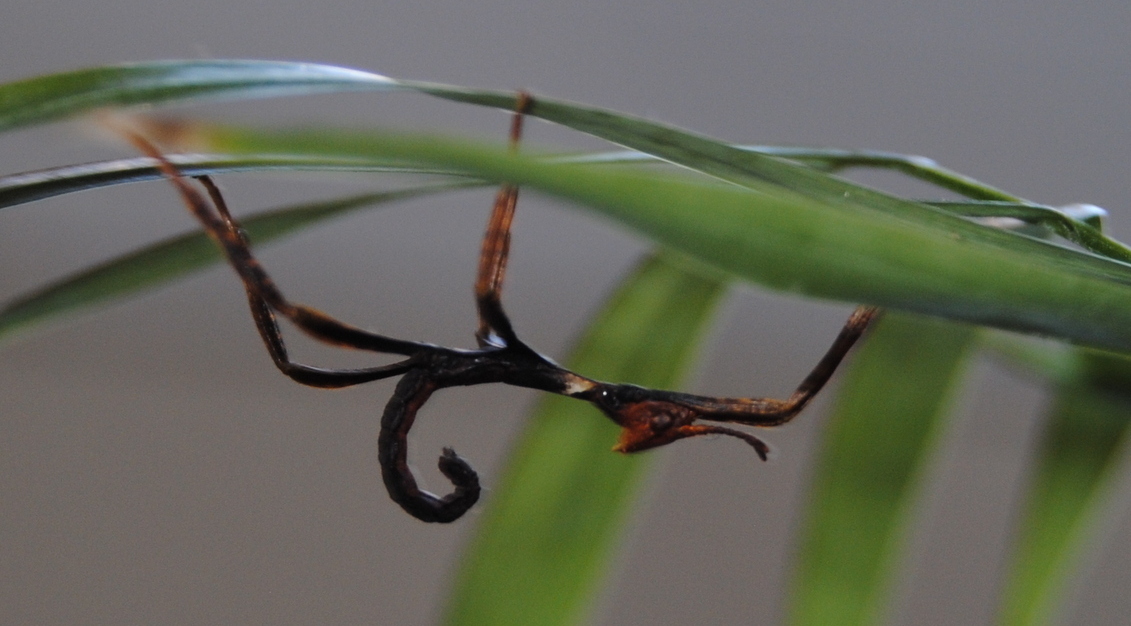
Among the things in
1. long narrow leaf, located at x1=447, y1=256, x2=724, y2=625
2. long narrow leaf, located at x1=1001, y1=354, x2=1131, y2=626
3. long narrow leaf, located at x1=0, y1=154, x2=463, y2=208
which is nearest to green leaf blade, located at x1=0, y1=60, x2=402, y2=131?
long narrow leaf, located at x1=0, y1=154, x2=463, y2=208

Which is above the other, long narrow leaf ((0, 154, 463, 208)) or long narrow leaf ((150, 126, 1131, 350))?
long narrow leaf ((150, 126, 1131, 350))

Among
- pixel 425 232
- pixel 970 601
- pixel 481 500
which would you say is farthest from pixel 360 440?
pixel 970 601

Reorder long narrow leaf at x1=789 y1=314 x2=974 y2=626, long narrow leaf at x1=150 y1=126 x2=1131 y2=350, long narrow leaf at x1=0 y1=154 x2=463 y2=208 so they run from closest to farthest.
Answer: long narrow leaf at x1=150 y1=126 x2=1131 y2=350 < long narrow leaf at x1=0 y1=154 x2=463 y2=208 < long narrow leaf at x1=789 y1=314 x2=974 y2=626

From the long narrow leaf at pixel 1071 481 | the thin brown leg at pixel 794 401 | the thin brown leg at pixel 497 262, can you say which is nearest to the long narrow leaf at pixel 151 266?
the thin brown leg at pixel 497 262

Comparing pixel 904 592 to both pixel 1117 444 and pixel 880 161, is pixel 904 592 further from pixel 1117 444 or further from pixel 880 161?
pixel 880 161

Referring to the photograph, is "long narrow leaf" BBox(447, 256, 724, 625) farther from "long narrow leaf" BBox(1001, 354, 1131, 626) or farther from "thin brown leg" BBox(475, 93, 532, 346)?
"long narrow leaf" BBox(1001, 354, 1131, 626)

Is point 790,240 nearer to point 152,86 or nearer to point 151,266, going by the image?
point 152,86

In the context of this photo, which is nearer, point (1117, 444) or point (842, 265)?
point (842, 265)
